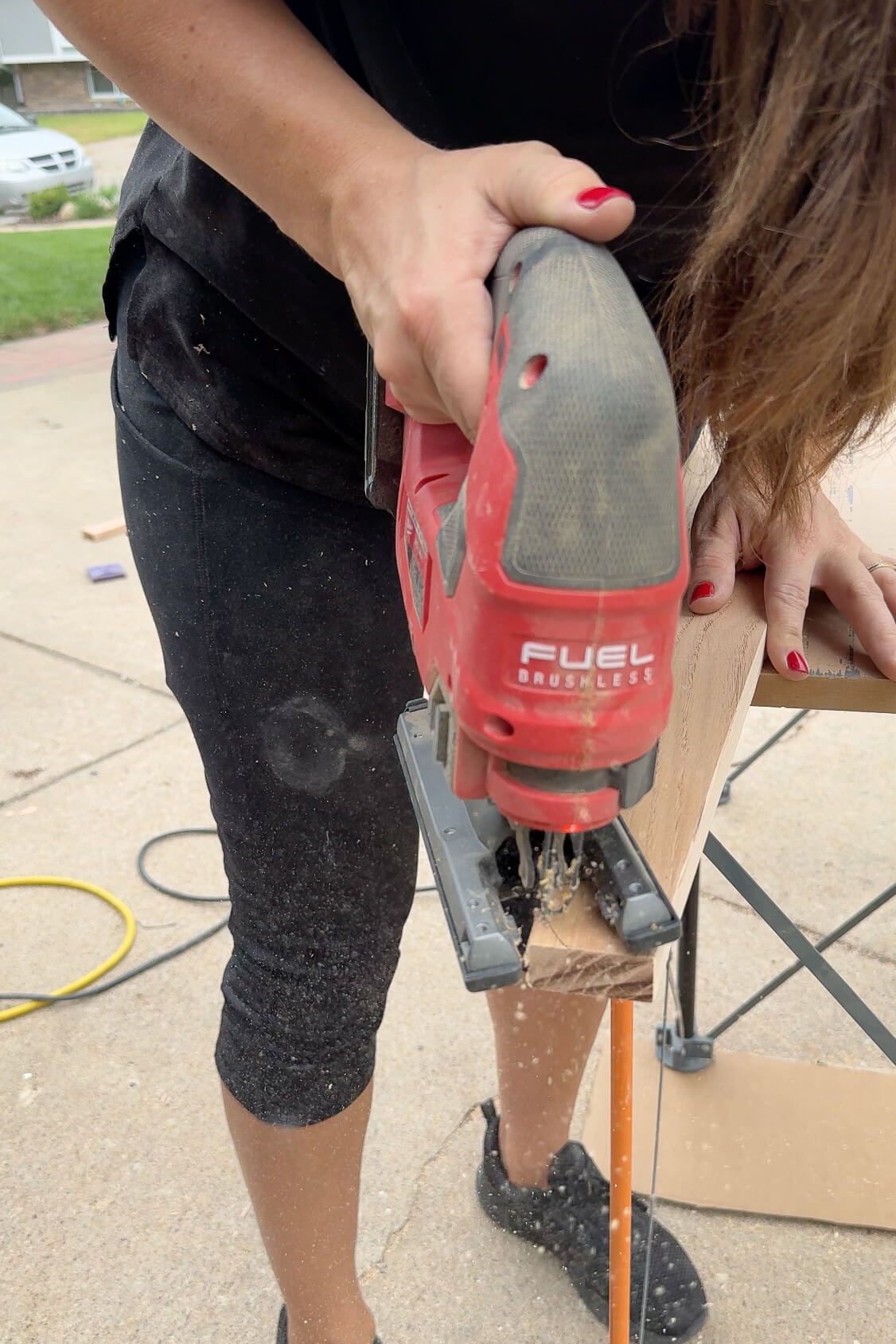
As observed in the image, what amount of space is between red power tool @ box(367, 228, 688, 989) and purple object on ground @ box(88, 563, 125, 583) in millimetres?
3424

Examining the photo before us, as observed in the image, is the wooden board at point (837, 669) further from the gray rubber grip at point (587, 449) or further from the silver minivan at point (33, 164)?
the silver minivan at point (33, 164)

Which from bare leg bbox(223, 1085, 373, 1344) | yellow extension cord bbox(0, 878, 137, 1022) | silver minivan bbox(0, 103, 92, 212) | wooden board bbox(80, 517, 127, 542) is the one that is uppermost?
bare leg bbox(223, 1085, 373, 1344)

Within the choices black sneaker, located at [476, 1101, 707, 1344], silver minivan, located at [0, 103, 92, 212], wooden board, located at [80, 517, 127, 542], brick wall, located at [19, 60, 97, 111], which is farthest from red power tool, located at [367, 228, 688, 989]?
brick wall, located at [19, 60, 97, 111]

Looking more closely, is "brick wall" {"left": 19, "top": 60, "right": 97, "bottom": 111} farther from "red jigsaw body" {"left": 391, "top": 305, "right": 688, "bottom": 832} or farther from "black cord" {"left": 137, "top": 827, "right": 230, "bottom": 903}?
"red jigsaw body" {"left": 391, "top": 305, "right": 688, "bottom": 832}

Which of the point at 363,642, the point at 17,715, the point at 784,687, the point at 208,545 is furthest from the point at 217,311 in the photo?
the point at 17,715

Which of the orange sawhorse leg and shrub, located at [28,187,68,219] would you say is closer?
the orange sawhorse leg

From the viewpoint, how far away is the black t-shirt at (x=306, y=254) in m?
0.84

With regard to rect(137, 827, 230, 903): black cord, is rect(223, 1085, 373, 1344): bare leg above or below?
above

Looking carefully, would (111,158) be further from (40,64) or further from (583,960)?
(583,960)

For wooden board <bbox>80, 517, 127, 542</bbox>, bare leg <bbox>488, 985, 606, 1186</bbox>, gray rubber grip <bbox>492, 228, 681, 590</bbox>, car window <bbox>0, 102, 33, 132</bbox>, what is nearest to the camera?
gray rubber grip <bbox>492, 228, 681, 590</bbox>

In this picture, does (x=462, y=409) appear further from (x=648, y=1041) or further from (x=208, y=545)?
(x=648, y=1041)

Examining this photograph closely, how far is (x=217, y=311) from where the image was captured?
105 cm

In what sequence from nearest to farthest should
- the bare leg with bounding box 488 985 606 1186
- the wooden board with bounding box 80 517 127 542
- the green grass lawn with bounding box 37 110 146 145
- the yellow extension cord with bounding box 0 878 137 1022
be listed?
1. the bare leg with bounding box 488 985 606 1186
2. the yellow extension cord with bounding box 0 878 137 1022
3. the wooden board with bounding box 80 517 127 542
4. the green grass lawn with bounding box 37 110 146 145

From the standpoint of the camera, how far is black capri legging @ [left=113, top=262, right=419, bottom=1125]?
1107 millimetres
